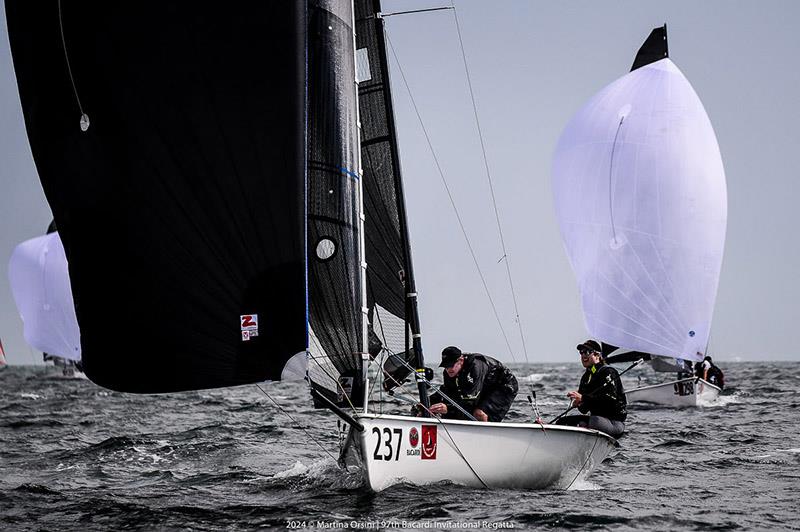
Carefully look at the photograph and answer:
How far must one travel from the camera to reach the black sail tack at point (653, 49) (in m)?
23.3

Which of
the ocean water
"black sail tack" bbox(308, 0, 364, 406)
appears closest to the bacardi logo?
the ocean water

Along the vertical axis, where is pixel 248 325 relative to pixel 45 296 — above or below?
below

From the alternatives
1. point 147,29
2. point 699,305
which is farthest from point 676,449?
point 147,29

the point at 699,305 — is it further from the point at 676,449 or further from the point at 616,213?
the point at 676,449

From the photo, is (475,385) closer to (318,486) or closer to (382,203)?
(318,486)

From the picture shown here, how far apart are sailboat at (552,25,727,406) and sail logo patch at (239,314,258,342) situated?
549 inches

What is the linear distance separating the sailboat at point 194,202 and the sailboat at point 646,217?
1273 centimetres

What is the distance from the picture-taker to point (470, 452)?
29.2 ft

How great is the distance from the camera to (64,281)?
40.5 metres

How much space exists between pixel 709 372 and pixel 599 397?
55.0 ft

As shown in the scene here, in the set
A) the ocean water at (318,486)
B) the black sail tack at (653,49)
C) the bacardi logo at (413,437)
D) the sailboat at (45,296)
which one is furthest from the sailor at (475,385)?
the sailboat at (45,296)

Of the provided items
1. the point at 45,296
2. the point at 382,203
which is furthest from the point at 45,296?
the point at 382,203

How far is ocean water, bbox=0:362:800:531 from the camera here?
794 cm

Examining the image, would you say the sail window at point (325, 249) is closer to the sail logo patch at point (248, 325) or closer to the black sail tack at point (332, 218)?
the black sail tack at point (332, 218)
